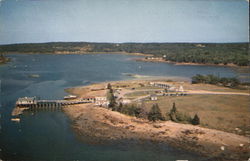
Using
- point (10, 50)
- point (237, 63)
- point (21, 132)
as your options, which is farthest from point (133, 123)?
point (10, 50)

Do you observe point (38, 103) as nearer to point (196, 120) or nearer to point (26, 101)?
point (26, 101)

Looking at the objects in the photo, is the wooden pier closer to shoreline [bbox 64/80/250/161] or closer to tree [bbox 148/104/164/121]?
shoreline [bbox 64/80/250/161]

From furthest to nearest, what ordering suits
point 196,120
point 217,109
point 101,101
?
1. point 101,101
2. point 217,109
3. point 196,120

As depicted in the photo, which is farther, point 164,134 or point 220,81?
point 220,81

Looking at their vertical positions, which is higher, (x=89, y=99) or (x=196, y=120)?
(x=89, y=99)

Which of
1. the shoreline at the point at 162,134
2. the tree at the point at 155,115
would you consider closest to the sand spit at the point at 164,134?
the shoreline at the point at 162,134

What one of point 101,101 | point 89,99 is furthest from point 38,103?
point 101,101
